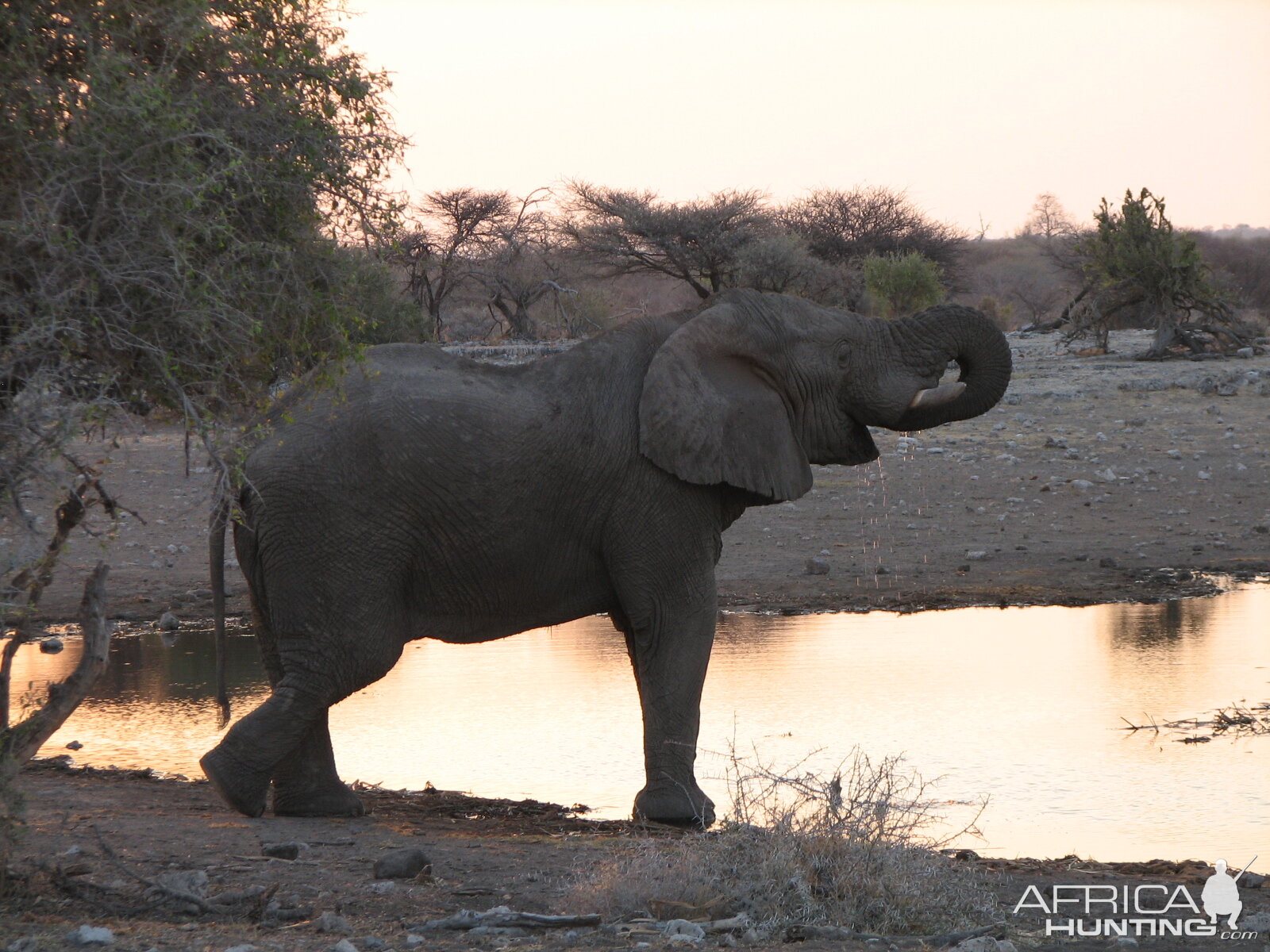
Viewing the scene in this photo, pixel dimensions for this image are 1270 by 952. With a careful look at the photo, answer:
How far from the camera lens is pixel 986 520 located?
47.0 feet

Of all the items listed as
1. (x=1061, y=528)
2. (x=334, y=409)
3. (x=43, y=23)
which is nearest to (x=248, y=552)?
(x=334, y=409)

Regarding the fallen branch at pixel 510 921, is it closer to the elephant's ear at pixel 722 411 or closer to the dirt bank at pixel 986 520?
the elephant's ear at pixel 722 411

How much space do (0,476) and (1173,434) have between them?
49.1 feet

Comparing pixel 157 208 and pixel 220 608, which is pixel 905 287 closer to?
pixel 220 608

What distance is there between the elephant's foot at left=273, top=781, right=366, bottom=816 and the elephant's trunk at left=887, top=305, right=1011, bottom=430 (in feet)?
10.1

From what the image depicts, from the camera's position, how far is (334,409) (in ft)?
21.4

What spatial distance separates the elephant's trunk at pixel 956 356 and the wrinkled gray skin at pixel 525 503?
0.60ft

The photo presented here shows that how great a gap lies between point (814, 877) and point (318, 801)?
8.88ft

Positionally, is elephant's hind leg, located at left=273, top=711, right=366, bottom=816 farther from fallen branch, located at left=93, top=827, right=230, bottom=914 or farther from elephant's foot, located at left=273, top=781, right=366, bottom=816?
fallen branch, located at left=93, top=827, right=230, bottom=914

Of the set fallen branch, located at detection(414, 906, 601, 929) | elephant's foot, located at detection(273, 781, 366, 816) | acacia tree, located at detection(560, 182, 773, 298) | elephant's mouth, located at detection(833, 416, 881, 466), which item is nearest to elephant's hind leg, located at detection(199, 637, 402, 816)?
elephant's foot, located at detection(273, 781, 366, 816)

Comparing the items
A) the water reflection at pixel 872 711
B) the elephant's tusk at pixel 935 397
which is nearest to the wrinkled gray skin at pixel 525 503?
the elephant's tusk at pixel 935 397

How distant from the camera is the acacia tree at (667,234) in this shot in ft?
110

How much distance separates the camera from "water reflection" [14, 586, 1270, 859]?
709cm

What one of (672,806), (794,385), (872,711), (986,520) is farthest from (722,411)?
(986,520)
